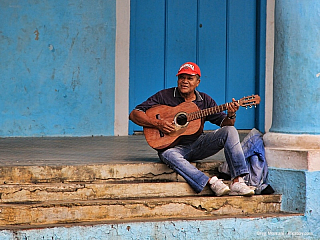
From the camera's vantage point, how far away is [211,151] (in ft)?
16.2

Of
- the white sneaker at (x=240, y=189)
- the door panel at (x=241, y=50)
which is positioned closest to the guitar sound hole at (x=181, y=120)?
the white sneaker at (x=240, y=189)

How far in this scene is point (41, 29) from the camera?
7.26m

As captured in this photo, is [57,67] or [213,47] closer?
[57,67]

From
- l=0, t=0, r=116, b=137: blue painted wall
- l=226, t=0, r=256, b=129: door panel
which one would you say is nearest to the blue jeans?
l=0, t=0, r=116, b=137: blue painted wall

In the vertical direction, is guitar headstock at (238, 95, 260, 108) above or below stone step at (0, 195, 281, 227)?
above

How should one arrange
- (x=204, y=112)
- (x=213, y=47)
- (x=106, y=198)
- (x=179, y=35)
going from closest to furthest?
(x=106, y=198)
(x=204, y=112)
(x=179, y=35)
(x=213, y=47)

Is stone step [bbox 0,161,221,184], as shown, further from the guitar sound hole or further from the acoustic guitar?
the guitar sound hole

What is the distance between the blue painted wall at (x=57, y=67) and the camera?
23.5 feet

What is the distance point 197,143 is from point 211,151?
0.14m

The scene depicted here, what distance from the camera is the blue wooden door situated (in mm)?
7746

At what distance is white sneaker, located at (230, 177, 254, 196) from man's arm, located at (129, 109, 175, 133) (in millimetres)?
697

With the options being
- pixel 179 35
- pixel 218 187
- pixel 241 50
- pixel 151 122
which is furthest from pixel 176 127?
pixel 241 50

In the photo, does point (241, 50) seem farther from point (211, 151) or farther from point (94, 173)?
point (94, 173)

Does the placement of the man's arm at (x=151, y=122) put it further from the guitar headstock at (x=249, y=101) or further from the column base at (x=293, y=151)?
the column base at (x=293, y=151)
